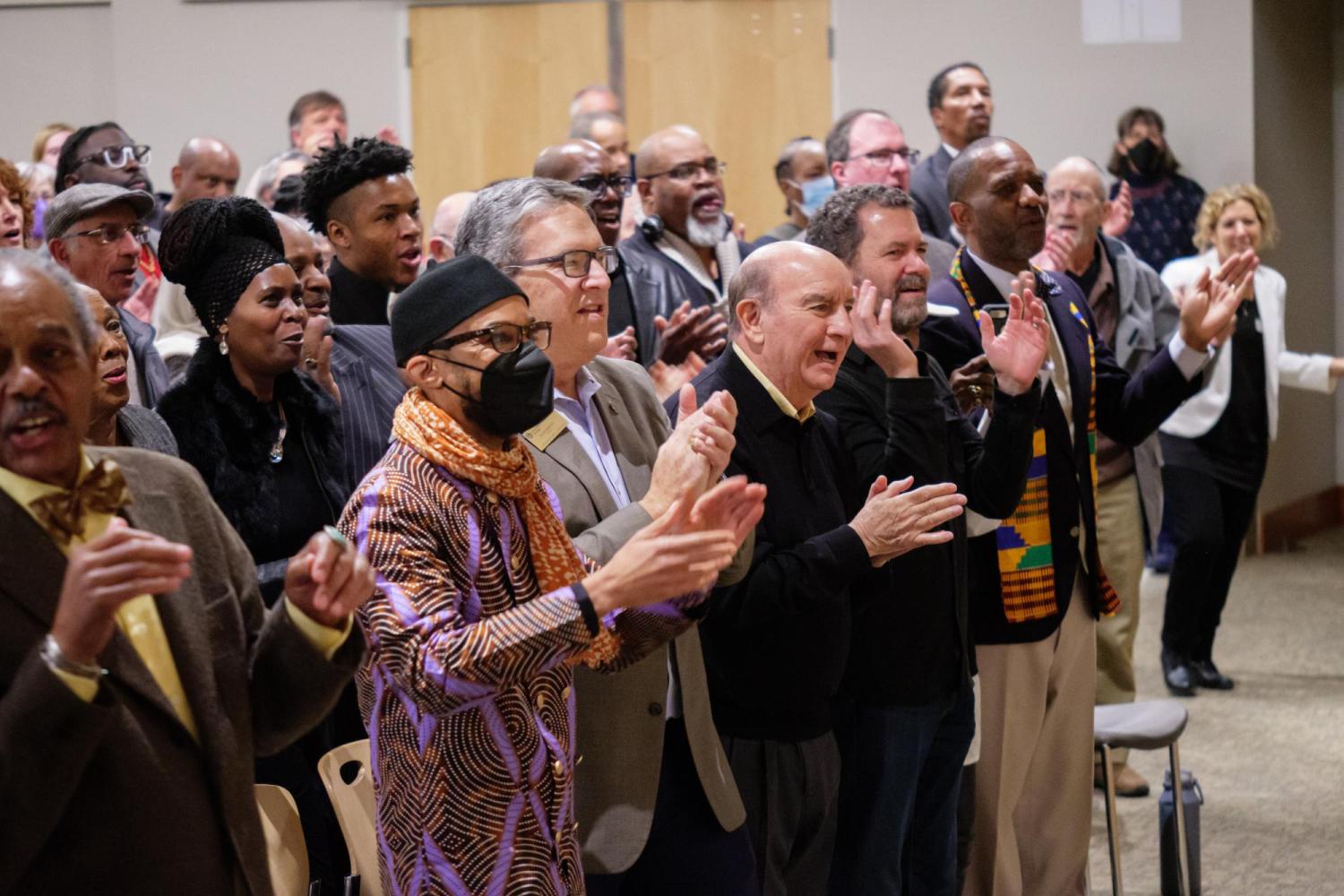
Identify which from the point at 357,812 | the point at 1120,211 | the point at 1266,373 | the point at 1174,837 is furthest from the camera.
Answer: the point at 1120,211

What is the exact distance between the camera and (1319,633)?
6820 mm

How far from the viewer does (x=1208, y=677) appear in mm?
6074

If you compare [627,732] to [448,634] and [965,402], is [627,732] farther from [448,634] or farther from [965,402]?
[965,402]

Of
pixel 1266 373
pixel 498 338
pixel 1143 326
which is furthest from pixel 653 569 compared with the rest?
pixel 1266 373

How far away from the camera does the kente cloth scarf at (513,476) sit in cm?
213

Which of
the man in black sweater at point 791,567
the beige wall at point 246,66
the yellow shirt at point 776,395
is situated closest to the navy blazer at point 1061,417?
the man in black sweater at point 791,567

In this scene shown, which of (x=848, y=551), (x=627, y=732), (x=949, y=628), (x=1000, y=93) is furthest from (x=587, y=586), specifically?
(x=1000, y=93)

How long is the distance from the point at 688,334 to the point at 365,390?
31.2 inches

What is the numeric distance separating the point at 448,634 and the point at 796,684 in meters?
0.97

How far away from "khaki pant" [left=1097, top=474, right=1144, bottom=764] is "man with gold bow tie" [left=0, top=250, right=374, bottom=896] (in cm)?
356

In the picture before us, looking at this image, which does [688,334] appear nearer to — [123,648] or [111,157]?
[111,157]

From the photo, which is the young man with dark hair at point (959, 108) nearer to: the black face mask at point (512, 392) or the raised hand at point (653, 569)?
the black face mask at point (512, 392)

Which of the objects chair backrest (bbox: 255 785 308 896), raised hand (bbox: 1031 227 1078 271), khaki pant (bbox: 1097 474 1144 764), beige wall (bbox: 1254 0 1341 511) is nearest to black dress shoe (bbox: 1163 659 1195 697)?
khaki pant (bbox: 1097 474 1144 764)

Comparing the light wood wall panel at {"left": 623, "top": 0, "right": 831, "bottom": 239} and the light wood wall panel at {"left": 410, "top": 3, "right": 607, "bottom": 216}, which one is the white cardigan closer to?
the light wood wall panel at {"left": 623, "top": 0, "right": 831, "bottom": 239}
